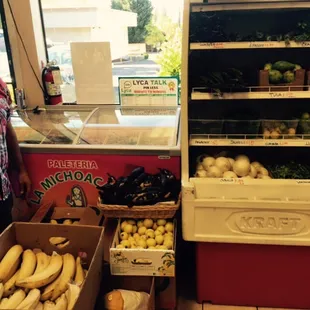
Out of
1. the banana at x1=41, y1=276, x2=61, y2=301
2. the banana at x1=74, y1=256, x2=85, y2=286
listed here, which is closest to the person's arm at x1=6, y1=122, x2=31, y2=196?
the banana at x1=74, y1=256, x2=85, y2=286

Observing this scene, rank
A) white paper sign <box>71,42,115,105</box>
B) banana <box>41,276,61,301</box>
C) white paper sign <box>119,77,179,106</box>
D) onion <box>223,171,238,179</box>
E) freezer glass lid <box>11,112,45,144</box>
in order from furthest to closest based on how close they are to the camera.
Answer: white paper sign <box>71,42,115,105</box> → white paper sign <box>119,77,179,106</box> → freezer glass lid <box>11,112,45,144</box> → onion <box>223,171,238,179</box> → banana <box>41,276,61,301</box>

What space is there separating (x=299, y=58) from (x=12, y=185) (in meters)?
1.99

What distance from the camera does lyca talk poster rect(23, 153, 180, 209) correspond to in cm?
236

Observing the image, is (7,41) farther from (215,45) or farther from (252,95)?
(252,95)

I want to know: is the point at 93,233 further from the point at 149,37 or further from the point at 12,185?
the point at 149,37

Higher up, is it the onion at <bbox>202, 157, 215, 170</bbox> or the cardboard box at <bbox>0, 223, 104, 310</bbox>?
the onion at <bbox>202, 157, 215, 170</bbox>

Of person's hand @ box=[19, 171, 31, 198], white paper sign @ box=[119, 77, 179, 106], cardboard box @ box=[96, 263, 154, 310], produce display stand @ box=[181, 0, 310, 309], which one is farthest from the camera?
white paper sign @ box=[119, 77, 179, 106]

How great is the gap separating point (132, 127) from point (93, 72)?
2.18ft

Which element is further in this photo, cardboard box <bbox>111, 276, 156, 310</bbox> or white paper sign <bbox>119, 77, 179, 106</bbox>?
white paper sign <bbox>119, 77, 179, 106</bbox>

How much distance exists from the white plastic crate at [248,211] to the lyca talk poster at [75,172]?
0.39 m

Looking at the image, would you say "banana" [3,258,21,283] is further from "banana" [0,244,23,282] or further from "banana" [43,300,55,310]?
"banana" [43,300,55,310]

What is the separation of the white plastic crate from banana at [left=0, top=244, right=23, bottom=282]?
0.91 metres

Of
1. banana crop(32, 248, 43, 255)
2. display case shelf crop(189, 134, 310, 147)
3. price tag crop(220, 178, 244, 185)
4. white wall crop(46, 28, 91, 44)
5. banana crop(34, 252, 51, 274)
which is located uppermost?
white wall crop(46, 28, 91, 44)

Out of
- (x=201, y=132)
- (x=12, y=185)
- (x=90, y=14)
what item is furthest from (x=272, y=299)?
(x=90, y=14)
